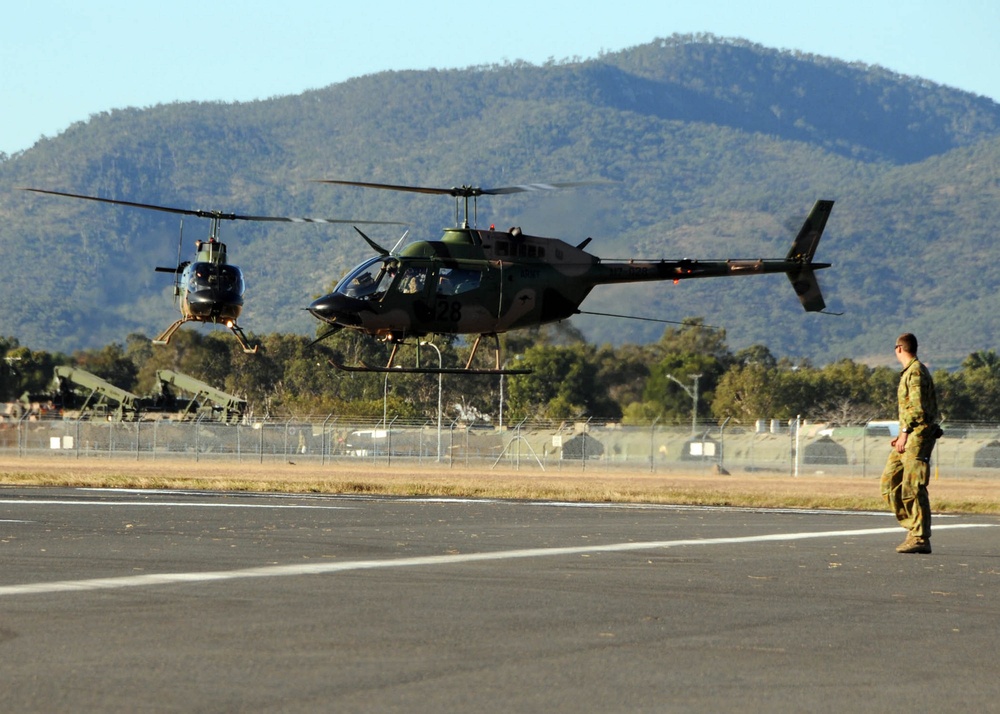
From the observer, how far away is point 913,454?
1430 cm

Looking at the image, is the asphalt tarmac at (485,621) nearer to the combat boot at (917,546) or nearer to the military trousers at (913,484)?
the combat boot at (917,546)

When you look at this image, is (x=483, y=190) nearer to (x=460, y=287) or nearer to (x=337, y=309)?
(x=460, y=287)

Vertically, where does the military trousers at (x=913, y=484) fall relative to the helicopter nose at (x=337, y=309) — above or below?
below

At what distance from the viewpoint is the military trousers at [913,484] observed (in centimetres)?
1424

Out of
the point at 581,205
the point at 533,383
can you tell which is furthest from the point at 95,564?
the point at 533,383

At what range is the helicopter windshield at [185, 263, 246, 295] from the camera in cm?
3669

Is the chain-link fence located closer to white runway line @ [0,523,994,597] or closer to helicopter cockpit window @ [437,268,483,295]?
helicopter cockpit window @ [437,268,483,295]

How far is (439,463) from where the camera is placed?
2404 inches

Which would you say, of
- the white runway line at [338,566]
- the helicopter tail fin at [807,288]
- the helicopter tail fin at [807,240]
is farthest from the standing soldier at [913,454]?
the helicopter tail fin at [807,240]

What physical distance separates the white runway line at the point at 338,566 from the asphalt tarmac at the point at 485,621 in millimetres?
38

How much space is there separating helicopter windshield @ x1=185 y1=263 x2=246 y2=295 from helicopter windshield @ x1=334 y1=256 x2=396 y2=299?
7936 mm

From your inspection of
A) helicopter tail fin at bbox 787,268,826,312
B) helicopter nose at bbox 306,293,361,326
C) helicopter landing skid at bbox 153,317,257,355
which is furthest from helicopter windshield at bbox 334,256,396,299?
helicopter tail fin at bbox 787,268,826,312

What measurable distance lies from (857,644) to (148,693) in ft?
12.9

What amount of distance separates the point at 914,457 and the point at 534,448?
53.2 m
